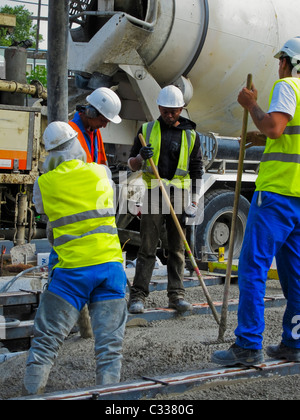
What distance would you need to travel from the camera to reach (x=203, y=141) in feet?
29.8

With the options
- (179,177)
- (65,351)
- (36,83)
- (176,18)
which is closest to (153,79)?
(176,18)

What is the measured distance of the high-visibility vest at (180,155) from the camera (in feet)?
20.2

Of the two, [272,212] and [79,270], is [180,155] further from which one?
[79,270]

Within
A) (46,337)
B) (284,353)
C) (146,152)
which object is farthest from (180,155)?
(46,337)

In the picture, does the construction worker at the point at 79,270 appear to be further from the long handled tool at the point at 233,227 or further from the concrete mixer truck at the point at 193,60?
the concrete mixer truck at the point at 193,60

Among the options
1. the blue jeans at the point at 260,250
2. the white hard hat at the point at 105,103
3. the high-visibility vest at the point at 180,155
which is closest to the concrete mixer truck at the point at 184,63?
the high-visibility vest at the point at 180,155

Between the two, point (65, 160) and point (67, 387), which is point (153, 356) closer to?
point (67, 387)

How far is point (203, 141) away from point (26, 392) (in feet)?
18.7

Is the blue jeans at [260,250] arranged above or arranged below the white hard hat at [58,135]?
below

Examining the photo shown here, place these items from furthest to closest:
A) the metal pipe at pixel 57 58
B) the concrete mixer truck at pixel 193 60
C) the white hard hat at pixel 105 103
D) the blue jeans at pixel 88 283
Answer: the concrete mixer truck at pixel 193 60 < the metal pipe at pixel 57 58 < the white hard hat at pixel 105 103 < the blue jeans at pixel 88 283

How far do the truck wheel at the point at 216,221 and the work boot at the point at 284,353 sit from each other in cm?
407

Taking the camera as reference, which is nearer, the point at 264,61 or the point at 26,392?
the point at 26,392

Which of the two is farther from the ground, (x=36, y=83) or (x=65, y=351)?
(x=36, y=83)

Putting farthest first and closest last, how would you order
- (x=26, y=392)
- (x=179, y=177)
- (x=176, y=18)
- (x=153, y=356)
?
(x=176, y=18) → (x=179, y=177) → (x=153, y=356) → (x=26, y=392)
